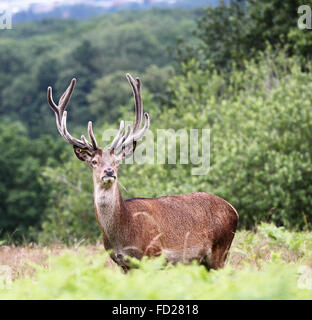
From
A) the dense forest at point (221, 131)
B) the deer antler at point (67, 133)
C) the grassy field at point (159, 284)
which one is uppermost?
the deer antler at point (67, 133)

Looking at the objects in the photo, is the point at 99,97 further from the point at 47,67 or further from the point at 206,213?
the point at 206,213

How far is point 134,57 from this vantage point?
78.3m

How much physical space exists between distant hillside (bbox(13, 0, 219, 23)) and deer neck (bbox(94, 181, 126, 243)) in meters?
109

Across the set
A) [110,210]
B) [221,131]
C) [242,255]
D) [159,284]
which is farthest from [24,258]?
[221,131]

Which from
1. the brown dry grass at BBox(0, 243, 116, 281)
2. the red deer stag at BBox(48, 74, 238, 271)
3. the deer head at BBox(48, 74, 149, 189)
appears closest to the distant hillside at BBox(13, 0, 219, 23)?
the brown dry grass at BBox(0, 243, 116, 281)

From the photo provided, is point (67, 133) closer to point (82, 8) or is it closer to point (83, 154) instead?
point (83, 154)

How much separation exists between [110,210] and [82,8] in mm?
138262

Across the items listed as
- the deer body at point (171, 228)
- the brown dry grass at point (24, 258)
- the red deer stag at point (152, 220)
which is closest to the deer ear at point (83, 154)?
the red deer stag at point (152, 220)

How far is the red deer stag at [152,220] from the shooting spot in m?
6.46

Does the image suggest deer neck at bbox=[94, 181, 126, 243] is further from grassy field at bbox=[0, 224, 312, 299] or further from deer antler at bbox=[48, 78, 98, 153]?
grassy field at bbox=[0, 224, 312, 299]

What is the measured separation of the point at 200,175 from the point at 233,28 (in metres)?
14.3

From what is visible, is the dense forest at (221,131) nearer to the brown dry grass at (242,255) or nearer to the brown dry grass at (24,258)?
the brown dry grass at (242,255)

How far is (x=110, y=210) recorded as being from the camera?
657 cm

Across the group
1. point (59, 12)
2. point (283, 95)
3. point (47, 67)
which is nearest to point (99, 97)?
point (47, 67)
